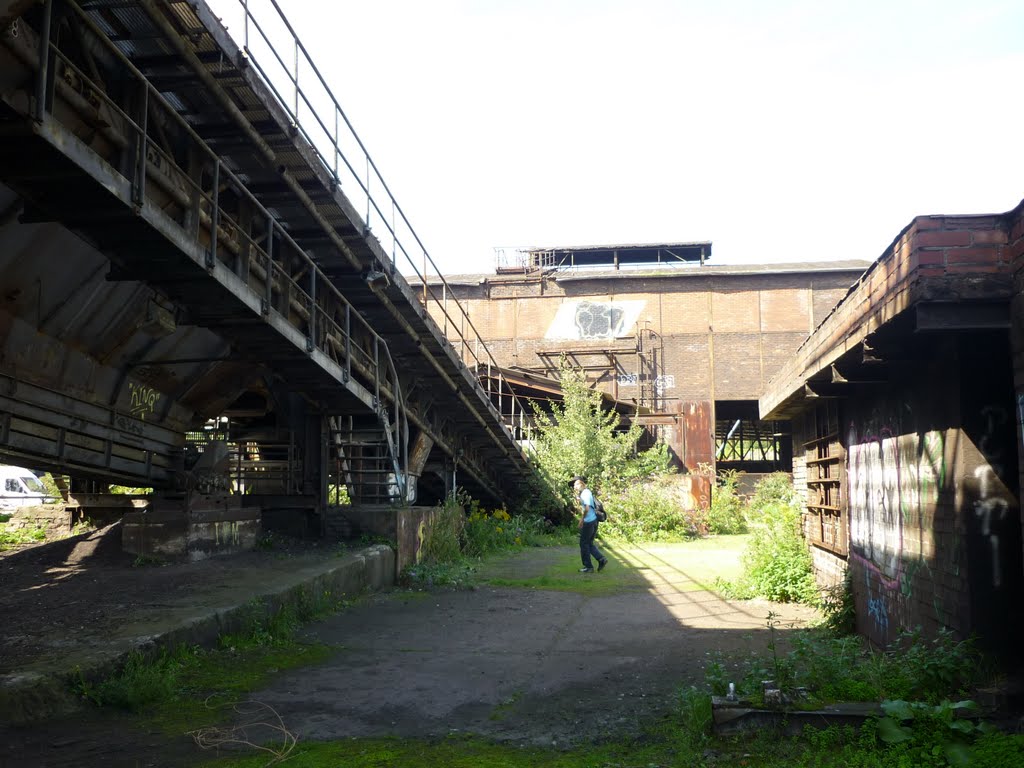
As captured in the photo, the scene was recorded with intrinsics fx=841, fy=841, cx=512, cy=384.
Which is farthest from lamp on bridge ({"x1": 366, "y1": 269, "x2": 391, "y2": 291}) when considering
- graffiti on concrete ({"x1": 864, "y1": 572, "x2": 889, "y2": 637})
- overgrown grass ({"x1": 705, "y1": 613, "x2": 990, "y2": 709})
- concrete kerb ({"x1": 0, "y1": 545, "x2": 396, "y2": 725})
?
overgrown grass ({"x1": 705, "y1": 613, "x2": 990, "y2": 709})

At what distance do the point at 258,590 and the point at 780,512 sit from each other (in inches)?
300

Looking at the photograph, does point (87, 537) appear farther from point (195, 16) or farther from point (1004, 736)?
point (1004, 736)

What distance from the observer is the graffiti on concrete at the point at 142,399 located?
1074 cm

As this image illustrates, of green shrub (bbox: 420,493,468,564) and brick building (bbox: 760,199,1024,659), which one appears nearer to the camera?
brick building (bbox: 760,199,1024,659)

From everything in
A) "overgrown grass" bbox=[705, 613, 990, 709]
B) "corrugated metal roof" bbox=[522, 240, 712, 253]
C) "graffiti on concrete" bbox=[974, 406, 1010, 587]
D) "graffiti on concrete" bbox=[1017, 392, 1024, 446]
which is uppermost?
"corrugated metal roof" bbox=[522, 240, 712, 253]

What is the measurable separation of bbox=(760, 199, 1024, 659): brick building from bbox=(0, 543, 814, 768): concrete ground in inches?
70.5

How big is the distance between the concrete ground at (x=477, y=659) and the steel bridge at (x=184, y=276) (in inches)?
88.7

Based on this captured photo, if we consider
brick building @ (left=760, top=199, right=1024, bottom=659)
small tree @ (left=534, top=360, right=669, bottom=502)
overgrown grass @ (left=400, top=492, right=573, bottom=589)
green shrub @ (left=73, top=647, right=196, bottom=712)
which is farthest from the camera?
small tree @ (left=534, top=360, right=669, bottom=502)

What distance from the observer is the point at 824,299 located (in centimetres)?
3070

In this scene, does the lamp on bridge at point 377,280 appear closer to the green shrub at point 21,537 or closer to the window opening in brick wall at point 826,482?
the window opening in brick wall at point 826,482

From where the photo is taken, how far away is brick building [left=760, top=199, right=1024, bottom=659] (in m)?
5.03

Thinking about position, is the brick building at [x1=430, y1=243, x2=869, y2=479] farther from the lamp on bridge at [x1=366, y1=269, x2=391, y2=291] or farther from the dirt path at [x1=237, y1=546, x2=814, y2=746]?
the dirt path at [x1=237, y1=546, x2=814, y2=746]

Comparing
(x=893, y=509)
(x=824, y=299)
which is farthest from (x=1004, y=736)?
(x=824, y=299)

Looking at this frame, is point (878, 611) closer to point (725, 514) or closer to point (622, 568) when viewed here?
point (622, 568)
